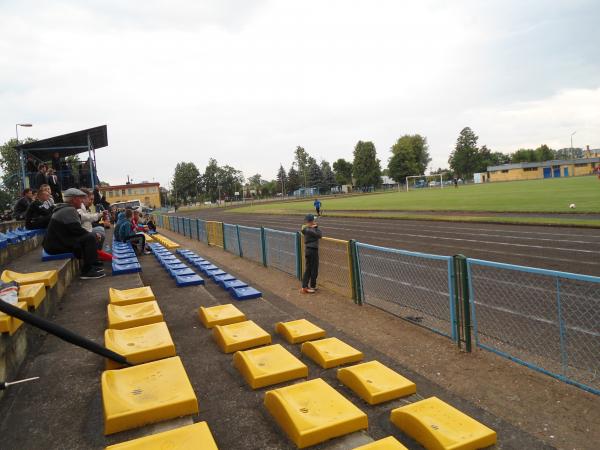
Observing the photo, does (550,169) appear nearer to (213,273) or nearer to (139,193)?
(139,193)

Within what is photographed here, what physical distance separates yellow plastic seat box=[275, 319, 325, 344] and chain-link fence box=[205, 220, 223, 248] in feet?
39.0

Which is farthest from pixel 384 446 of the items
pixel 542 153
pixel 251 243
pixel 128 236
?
pixel 542 153

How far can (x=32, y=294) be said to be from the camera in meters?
4.44

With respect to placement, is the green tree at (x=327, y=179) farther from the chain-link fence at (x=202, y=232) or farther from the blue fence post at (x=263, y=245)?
the blue fence post at (x=263, y=245)

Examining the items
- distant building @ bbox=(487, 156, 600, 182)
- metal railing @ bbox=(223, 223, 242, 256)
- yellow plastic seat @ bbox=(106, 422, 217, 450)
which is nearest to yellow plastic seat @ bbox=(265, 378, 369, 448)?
yellow plastic seat @ bbox=(106, 422, 217, 450)

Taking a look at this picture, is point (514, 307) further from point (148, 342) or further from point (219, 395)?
point (148, 342)

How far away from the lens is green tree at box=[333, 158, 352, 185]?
136 metres

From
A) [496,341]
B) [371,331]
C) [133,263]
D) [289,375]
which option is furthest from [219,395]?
[133,263]

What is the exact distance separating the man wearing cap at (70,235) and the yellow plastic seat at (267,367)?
487cm

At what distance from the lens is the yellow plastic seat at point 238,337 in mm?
4816

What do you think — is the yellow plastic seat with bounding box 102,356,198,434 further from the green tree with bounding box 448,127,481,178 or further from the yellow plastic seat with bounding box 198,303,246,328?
the green tree with bounding box 448,127,481,178

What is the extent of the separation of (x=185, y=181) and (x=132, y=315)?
13135cm

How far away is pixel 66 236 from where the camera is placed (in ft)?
25.1

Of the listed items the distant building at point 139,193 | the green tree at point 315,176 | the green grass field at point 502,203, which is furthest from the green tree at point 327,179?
the green grass field at point 502,203
